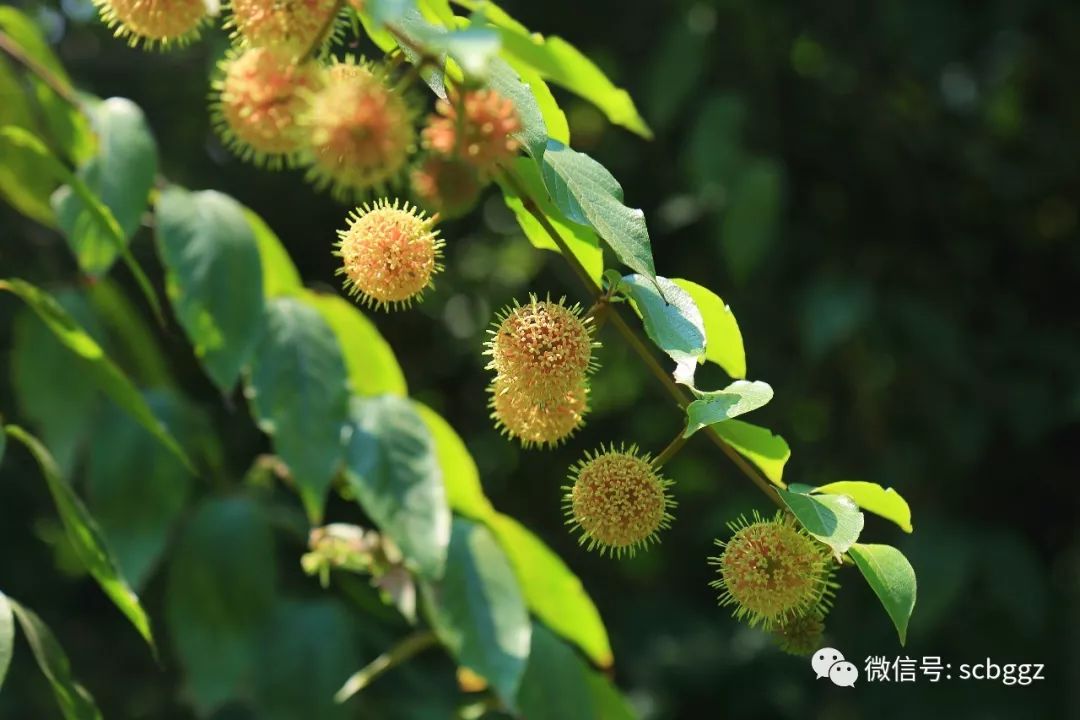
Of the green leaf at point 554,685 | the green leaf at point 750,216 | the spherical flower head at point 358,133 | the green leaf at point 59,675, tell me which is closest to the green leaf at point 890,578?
the spherical flower head at point 358,133

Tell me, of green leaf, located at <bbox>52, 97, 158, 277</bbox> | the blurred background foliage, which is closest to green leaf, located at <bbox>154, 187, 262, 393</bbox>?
green leaf, located at <bbox>52, 97, 158, 277</bbox>

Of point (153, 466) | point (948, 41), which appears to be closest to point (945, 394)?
point (948, 41)

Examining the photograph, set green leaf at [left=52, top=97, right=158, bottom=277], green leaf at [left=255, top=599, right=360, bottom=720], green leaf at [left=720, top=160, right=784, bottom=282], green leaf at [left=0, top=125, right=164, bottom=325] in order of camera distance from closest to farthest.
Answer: green leaf at [left=0, top=125, right=164, bottom=325] → green leaf at [left=52, top=97, right=158, bottom=277] → green leaf at [left=255, top=599, right=360, bottom=720] → green leaf at [left=720, top=160, right=784, bottom=282]

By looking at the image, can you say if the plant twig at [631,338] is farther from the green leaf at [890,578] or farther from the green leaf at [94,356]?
the green leaf at [94,356]

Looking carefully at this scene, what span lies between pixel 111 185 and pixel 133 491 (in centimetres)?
39

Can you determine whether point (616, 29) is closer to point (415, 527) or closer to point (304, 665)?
point (304, 665)

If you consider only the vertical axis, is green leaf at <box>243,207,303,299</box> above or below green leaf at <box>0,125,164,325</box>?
below

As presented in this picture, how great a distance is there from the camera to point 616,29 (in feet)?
8.20

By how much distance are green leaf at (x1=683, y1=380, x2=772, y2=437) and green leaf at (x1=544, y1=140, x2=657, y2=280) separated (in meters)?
0.08

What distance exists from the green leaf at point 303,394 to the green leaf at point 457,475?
138 millimetres

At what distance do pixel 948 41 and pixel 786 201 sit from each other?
39 centimetres

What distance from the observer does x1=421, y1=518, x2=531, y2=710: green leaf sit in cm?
103

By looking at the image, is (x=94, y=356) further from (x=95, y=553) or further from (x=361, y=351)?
(x=361, y=351)

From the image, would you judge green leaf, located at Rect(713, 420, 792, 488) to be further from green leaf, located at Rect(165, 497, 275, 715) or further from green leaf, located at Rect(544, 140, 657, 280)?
green leaf, located at Rect(165, 497, 275, 715)
